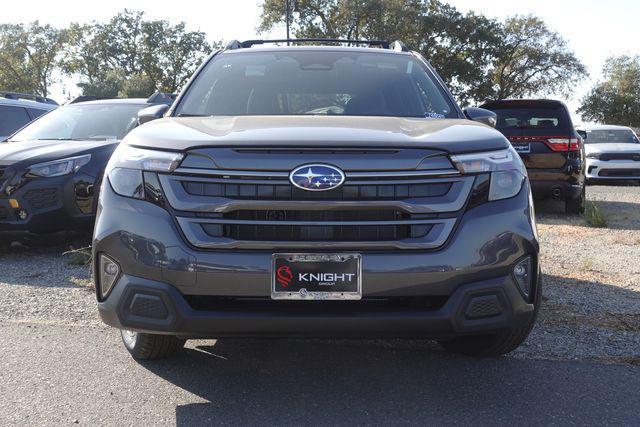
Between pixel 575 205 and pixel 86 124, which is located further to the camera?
pixel 575 205

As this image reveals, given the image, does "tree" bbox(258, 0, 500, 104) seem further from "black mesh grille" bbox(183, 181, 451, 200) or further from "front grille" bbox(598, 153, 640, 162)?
"black mesh grille" bbox(183, 181, 451, 200)

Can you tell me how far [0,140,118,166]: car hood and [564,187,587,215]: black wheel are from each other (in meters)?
6.80

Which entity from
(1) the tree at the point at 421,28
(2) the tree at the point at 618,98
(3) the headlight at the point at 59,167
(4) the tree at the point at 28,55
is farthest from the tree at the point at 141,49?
(3) the headlight at the point at 59,167

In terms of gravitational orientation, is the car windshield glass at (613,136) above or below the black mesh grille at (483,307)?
below

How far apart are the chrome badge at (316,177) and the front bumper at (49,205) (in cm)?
421

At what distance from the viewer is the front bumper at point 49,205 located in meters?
6.14

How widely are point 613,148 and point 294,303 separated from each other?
14.9 m

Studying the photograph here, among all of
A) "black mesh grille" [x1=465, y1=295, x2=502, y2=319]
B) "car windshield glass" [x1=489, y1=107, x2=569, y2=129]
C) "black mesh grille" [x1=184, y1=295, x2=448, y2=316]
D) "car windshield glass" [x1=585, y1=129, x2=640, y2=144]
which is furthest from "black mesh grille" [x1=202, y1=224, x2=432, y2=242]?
"car windshield glass" [x1=585, y1=129, x2=640, y2=144]

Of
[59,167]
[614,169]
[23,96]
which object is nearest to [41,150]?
[59,167]

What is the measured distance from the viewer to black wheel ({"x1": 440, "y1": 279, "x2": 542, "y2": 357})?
3029mm

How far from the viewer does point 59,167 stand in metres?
6.27

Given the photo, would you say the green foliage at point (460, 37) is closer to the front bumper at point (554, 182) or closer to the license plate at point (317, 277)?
the front bumper at point (554, 182)

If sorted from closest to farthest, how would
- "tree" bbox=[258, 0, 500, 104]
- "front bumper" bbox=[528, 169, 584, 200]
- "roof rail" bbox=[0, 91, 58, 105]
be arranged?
"front bumper" bbox=[528, 169, 584, 200] < "roof rail" bbox=[0, 91, 58, 105] < "tree" bbox=[258, 0, 500, 104]

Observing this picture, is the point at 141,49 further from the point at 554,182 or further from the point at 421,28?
the point at 554,182
